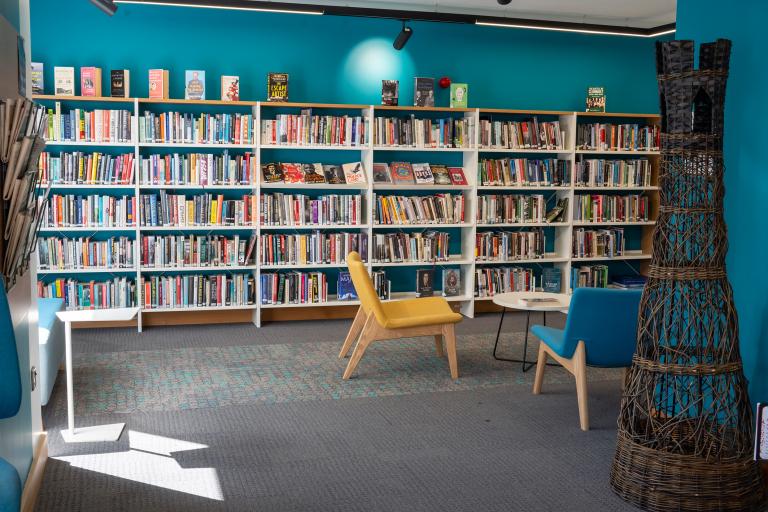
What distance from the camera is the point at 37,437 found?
12.9 feet

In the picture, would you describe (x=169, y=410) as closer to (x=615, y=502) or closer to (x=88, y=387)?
(x=88, y=387)

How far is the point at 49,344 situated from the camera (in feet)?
16.1

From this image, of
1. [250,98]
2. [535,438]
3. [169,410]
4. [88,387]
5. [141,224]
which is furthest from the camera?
[250,98]

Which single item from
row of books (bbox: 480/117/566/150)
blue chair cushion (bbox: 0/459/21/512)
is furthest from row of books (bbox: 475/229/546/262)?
blue chair cushion (bbox: 0/459/21/512)

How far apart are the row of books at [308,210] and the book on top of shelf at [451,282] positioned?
105cm

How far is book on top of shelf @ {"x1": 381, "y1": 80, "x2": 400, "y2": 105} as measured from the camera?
7.82 m

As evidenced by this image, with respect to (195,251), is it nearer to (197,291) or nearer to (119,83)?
(197,291)

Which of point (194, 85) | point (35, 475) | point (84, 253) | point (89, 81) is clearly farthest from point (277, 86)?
point (35, 475)

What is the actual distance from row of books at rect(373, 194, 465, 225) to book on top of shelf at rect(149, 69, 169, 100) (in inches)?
86.5

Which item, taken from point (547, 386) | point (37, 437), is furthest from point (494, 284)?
point (37, 437)

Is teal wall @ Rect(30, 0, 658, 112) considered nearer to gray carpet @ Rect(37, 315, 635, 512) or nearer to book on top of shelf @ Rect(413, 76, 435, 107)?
book on top of shelf @ Rect(413, 76, 435, 107)

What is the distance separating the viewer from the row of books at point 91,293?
7.12 meters

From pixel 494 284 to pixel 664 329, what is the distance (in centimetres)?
465

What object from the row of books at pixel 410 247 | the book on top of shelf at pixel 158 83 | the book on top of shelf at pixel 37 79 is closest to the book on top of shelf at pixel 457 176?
the row of books at pixel 410 247
